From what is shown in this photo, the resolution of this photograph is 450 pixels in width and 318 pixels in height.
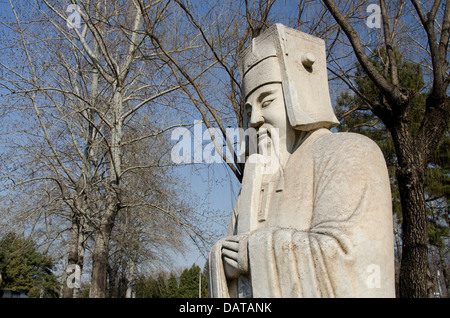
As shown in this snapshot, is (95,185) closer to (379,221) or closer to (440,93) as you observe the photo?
(440,93)

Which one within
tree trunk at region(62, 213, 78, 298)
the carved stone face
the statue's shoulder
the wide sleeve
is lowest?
the wide sleeve

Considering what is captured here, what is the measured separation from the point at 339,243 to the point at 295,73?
1.51 meters

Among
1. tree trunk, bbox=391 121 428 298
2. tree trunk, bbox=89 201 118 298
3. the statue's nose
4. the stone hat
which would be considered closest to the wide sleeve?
the stone hat

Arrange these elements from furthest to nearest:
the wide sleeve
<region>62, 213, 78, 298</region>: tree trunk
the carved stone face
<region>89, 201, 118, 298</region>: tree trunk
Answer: <region>62, 213, 78, 298</region>: tree trunk
<region>89, 201, 118, 298</region>: tree trunk
the carved stone face
the wide sleeve

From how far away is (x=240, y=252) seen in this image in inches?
121

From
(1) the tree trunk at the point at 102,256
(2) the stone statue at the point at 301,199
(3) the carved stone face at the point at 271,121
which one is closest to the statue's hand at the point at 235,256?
(2) the stone statue at the point at 301,199

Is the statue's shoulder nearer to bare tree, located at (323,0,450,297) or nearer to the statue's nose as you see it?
the statue's nose

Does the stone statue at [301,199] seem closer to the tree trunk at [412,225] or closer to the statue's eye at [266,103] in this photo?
the statue's eye at [266,103]

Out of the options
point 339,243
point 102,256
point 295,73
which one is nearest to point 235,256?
point 339,243

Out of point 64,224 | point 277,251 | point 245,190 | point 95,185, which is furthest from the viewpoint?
point 64,224

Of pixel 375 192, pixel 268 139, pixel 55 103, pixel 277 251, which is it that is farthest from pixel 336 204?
pixel 55 103

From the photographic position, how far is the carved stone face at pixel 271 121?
11.7ft

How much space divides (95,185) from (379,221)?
478 inches

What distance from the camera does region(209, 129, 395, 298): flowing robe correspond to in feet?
8.86
